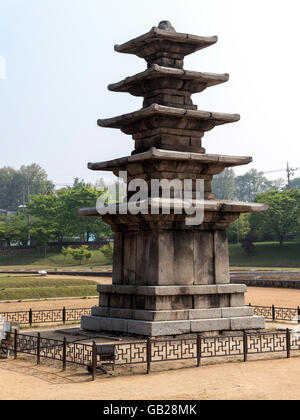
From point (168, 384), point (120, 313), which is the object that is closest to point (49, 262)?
point (120, 313)

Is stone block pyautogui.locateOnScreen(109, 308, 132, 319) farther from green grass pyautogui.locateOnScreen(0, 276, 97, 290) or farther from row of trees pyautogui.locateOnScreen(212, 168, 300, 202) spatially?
row of trees pyautogui.locateOnScreen(212, 168, 300, 202)

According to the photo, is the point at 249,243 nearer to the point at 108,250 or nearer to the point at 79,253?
the point at 108,250

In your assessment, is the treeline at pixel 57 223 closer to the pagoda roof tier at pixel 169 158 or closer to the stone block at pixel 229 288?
the pagoda roof tier at pixel 169 158

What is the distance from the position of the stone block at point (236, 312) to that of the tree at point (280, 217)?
5996 centimetres

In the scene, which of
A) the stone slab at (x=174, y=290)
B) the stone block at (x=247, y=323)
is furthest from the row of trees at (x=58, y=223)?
the stone block at (x=247, y=323)

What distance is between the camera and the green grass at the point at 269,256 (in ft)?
240

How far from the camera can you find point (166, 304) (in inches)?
804

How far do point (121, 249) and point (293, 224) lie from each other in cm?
6227

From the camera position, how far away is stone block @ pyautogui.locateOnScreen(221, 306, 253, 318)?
21.5 meters

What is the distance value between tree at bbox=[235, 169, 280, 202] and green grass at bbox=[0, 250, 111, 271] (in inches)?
3976

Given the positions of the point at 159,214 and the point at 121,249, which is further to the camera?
the point at 121,249

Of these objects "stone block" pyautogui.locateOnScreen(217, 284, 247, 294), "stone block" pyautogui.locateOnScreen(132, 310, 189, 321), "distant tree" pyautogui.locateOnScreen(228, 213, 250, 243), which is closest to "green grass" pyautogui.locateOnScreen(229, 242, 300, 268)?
"distant tree" pyautogui.locateOnScreen(228, 213, 250, 243)
